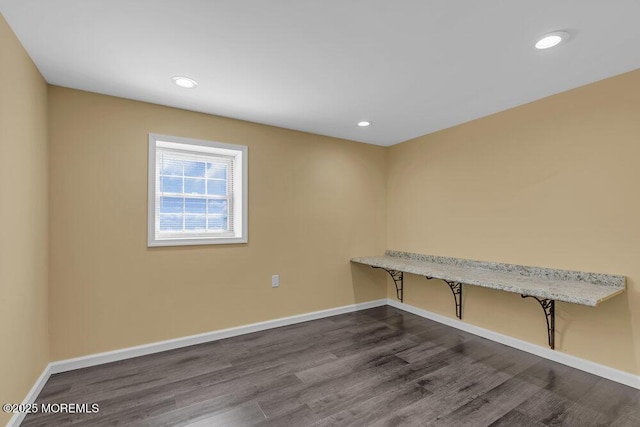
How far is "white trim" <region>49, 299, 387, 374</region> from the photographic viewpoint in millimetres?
2496

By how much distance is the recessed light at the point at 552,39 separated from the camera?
179 cm

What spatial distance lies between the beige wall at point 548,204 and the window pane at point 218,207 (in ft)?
8.29

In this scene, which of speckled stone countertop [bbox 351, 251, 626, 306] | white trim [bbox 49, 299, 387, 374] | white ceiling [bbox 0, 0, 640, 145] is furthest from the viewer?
white trim [bbox 49, 299, 387, 374]

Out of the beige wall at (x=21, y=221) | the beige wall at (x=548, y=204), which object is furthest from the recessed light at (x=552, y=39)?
the beige wall at (x=21, y=221)

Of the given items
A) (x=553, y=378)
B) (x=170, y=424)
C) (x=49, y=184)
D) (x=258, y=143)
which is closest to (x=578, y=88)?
(x=553, y=378)

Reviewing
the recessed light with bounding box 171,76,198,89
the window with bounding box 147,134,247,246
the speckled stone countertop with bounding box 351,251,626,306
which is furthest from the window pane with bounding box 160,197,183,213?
the speckled stone countertop with bounding box 351,251,626,306

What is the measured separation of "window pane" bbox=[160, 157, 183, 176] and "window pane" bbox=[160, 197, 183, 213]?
10.3 inches

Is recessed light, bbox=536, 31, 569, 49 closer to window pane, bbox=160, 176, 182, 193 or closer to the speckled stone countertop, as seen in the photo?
the speckled stone countertop

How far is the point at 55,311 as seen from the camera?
8.03 ft

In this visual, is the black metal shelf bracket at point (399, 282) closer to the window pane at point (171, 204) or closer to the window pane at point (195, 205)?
the window pane at point (195, 205)

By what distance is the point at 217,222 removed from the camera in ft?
10.8

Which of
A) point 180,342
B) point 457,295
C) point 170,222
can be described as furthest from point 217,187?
point 457,295

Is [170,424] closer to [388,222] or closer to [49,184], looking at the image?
[49,184]

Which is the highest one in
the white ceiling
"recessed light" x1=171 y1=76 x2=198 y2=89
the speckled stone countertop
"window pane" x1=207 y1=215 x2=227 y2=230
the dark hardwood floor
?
the white ceiling
